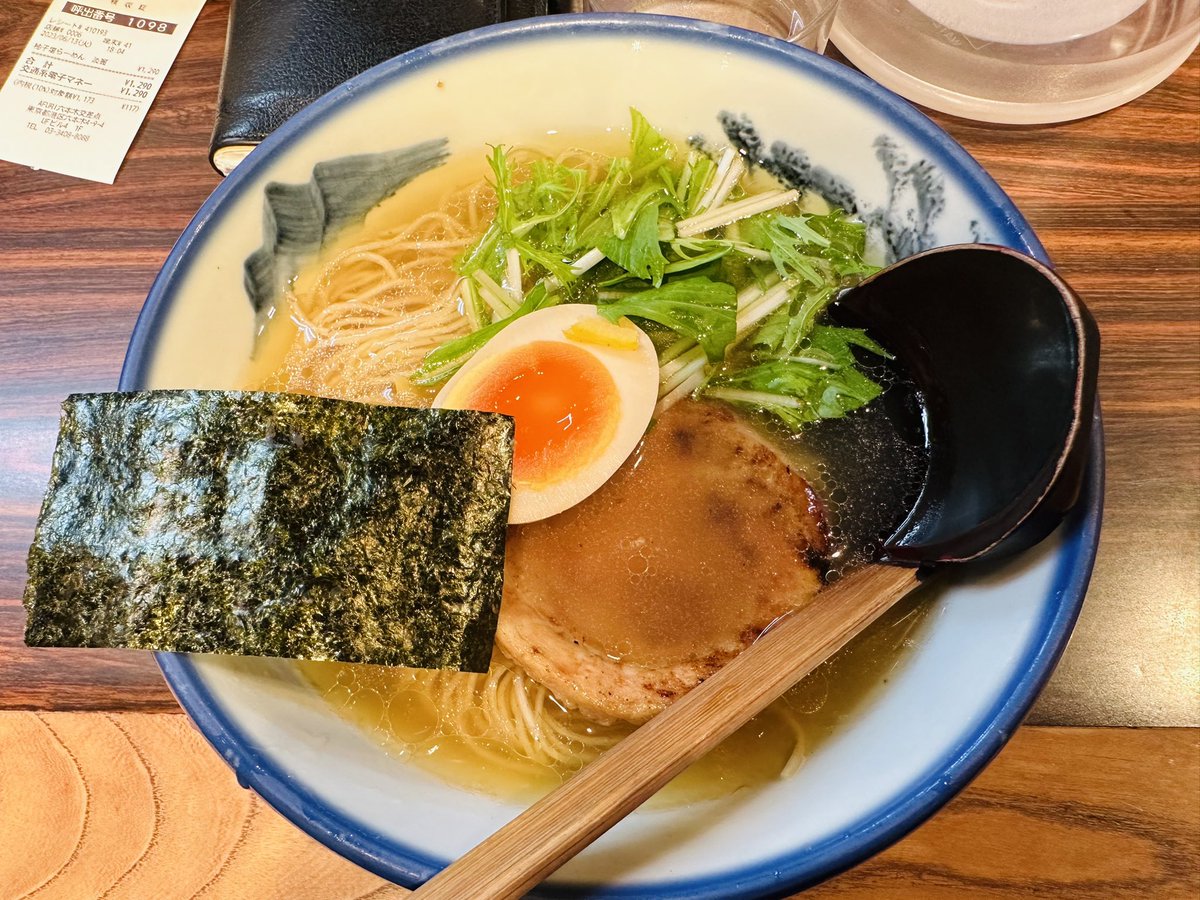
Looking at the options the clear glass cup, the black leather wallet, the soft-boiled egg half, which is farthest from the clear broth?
the clear glass cup

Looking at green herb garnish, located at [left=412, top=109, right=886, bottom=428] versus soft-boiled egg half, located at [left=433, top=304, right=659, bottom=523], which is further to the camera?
green herb garnish, located at [left=412, top=109, right=886, bottom=428]

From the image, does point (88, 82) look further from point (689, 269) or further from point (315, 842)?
point (315, 842)

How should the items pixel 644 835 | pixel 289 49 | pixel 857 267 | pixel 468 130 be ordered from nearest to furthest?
pixel 644 835 < pixel 857 267 < pixel 468 130 < pixel 289 49

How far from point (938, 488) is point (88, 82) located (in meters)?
2.30

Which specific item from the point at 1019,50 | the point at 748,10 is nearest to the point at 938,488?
the point at 1019,50

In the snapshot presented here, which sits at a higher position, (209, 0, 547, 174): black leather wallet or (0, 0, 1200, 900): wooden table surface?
(209, 0, 547, 174): black leather wallet

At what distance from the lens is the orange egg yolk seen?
1461 mm

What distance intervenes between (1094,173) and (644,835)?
1749 mm

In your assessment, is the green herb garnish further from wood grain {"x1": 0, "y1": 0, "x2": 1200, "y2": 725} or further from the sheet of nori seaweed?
wood grain {"x1": 0, "y1": 0, "x2": 1200, "y2": 725}

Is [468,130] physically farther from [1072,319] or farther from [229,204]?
[1072,319]

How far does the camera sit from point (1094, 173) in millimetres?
1819

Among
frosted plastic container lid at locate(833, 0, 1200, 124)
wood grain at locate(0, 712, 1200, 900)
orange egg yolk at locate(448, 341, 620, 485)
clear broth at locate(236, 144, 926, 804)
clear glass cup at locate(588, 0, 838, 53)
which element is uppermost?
clear glass cup at locate(588, 0, 838, 53)

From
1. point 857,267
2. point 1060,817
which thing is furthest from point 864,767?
point 857,267

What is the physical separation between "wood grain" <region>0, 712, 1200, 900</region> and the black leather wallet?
1271 millimetres
